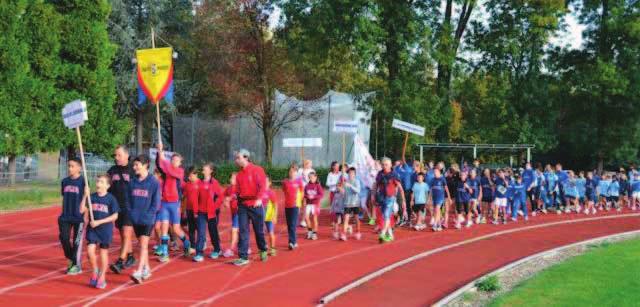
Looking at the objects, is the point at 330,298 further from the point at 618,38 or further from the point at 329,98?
the point at 618,38

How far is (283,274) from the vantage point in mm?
10797

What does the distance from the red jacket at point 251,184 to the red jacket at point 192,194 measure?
1.04 meters

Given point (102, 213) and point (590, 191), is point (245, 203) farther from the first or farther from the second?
point (590, 191)

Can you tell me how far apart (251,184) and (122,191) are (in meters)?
2.15

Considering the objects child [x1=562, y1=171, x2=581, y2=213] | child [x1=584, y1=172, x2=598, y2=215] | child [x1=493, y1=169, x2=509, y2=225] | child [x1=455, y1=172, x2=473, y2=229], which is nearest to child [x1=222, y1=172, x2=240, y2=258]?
child [x1=455, y1=172, x2=473, y2=229]

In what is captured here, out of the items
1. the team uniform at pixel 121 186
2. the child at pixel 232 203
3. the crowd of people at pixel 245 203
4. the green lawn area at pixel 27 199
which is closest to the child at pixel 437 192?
the crowd of people at pixel 245 203

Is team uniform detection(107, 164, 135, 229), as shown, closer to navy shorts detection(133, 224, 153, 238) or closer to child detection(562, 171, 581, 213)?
navy shorts detection(133, 224, 153, 238)

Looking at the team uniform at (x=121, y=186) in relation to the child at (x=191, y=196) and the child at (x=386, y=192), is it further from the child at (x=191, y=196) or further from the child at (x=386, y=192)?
the child at (x=386, y=192)

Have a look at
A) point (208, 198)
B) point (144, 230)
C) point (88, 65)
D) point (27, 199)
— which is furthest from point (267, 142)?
point (144, 230)

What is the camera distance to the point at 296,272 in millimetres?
11023

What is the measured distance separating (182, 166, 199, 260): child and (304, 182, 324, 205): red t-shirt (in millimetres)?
3372

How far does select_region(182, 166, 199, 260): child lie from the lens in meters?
11.9

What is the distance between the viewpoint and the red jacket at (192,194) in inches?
468

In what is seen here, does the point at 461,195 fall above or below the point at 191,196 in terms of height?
below
